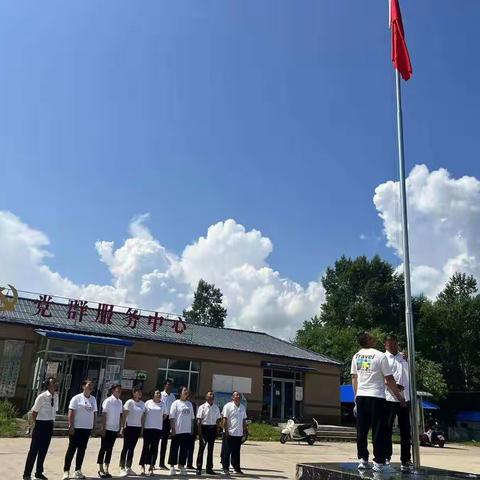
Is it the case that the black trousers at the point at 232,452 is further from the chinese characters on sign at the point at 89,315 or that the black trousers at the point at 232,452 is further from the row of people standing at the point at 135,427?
the chinese characters on sign at the point at 89,315

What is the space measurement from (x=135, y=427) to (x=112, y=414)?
0.67 metres

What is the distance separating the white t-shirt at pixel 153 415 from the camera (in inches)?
378

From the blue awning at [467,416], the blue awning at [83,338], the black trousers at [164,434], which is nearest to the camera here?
the black trousers at [164,434]

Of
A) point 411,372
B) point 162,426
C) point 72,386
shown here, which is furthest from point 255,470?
point 72,386

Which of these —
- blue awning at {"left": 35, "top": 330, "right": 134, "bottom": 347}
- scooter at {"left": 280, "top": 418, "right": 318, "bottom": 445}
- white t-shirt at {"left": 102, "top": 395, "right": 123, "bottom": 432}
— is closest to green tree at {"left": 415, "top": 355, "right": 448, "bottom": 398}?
scooter at {"left": 280, "top": 418, "right": 318, "bottom": 445}

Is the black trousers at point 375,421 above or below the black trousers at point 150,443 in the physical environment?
above

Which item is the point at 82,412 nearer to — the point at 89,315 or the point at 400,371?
the point at 400,371

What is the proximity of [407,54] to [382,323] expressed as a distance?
42730mm

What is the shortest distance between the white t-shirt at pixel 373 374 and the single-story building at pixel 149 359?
55.8ft

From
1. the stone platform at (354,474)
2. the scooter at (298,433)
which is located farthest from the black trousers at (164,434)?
the scooter at (298,433)

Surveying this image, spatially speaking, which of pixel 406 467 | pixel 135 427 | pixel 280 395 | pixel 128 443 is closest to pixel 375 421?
pixel 406 467

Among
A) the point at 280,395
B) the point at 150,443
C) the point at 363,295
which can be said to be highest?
the point at 363,295

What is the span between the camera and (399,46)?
9.84 m

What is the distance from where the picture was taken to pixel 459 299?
48219 mm
